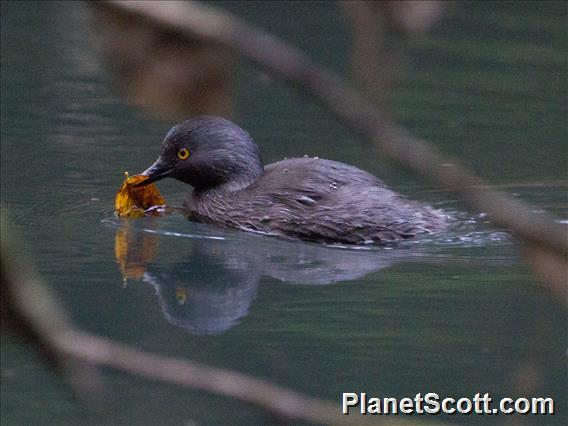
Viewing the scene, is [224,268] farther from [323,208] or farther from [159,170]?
[159,170]

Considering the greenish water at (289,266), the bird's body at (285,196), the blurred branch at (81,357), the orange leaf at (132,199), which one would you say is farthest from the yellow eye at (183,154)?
the blurred branch at (81,357)

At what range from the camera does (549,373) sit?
5496 mm

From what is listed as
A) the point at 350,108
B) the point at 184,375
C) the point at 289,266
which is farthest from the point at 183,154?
the point at 350,108

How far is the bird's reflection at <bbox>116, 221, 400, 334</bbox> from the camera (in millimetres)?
6574

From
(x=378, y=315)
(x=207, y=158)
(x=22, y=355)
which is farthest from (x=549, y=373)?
(x=207, y=158)

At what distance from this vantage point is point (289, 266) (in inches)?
293

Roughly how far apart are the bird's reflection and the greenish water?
2 cm

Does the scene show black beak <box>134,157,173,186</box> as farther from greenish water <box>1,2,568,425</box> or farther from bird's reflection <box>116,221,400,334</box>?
bird's reflection <box>116,221,400,334</box>

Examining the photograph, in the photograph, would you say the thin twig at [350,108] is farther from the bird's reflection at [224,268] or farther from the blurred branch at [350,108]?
the bird's reflection at [224,268]

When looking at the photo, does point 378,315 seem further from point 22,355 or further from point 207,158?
point 207,158

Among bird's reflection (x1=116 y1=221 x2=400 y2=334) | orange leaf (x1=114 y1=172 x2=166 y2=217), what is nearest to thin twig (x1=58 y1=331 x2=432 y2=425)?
bird's reflection (x1=116 y1=221 x2=400 y2=334)

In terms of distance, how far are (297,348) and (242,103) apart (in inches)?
→ 210

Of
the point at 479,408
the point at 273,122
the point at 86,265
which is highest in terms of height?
the point at 273,122

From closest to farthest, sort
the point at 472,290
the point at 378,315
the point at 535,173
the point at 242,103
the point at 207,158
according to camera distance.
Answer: the point at 378,315 → the point at 472,290 → the point at 207,158 → the point at 535,173 → the point at 242,103
